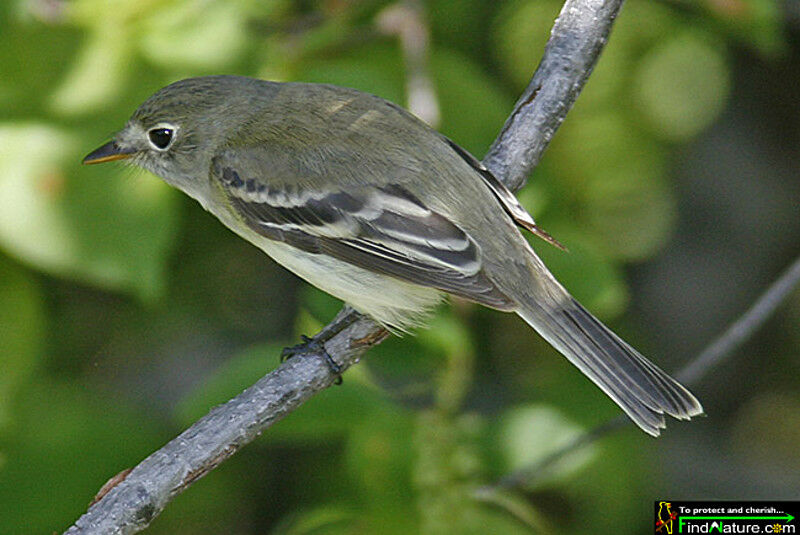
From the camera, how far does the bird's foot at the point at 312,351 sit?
2631mm

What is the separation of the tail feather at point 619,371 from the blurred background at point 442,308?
335mm

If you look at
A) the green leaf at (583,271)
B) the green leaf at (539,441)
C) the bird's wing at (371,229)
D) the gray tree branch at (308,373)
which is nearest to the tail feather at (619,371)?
the bird's wing at (371,229)

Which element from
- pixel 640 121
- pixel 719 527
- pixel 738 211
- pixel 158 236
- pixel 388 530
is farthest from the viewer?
pixel 738 211

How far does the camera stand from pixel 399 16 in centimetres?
333

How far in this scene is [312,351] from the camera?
267 centimetres

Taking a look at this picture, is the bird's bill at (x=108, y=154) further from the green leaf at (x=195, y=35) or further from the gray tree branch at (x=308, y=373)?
the gray tree branch at (x=308, y=373)

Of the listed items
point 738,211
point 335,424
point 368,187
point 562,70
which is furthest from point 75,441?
point 738,211

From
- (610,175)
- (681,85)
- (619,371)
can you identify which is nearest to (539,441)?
(619,371)

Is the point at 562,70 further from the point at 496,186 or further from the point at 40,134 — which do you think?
the point at 40,134

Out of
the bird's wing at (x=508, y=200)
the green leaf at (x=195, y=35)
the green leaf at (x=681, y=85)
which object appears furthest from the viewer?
the green leaf at (x=681, y=85)

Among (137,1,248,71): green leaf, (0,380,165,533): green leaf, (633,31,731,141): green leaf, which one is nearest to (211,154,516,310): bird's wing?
(137,1,248,71): green leaf

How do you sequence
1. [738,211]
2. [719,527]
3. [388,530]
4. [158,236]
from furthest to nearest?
[738,211] < [719,527] < [158,236] < [388,530]

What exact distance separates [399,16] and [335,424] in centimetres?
148

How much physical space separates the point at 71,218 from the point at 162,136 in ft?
1.65
